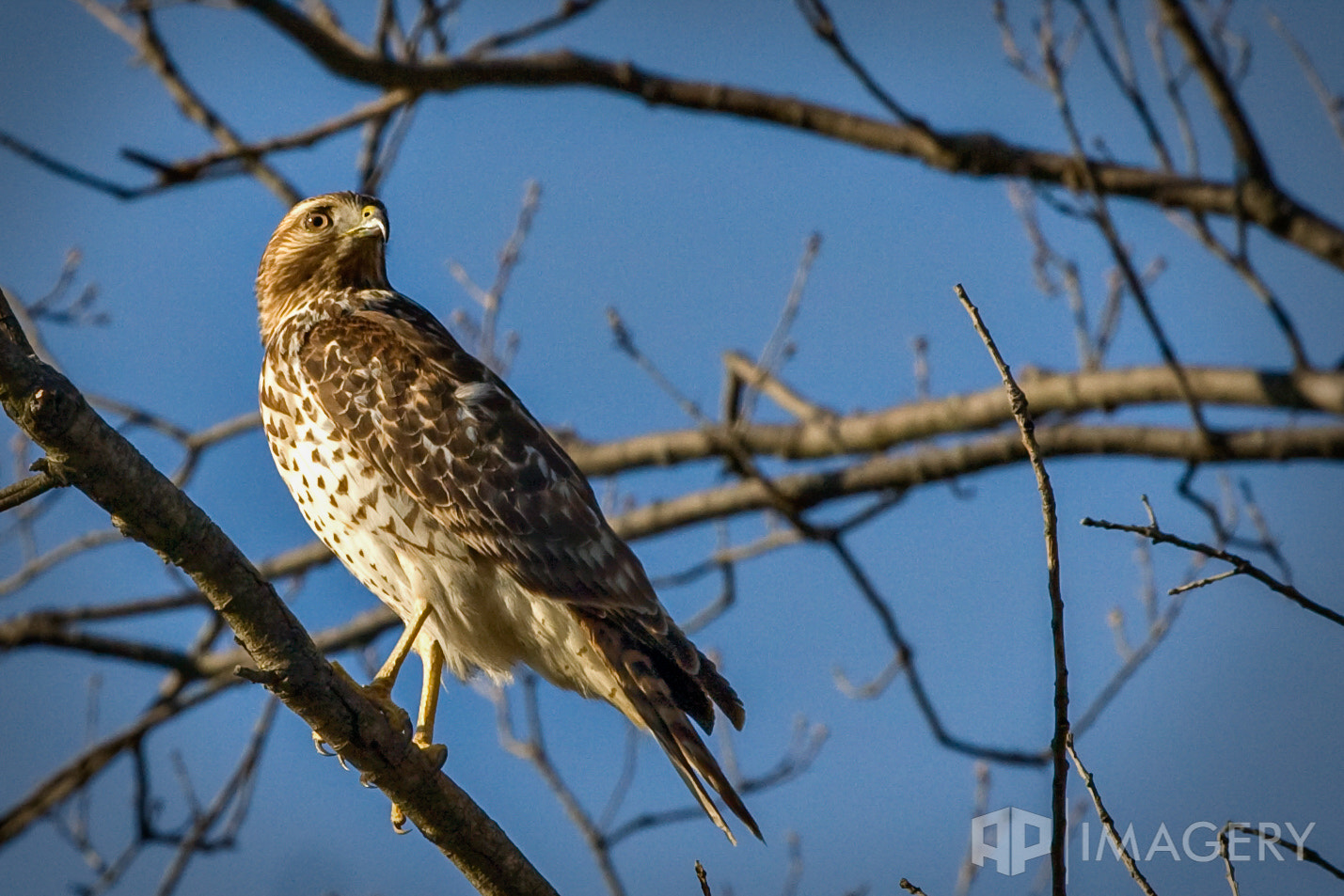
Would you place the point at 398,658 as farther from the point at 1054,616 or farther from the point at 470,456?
the point at 1054,616

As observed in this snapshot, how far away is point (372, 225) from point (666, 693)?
2.21 metres

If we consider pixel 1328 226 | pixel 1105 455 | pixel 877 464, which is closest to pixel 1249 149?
pixel 1328 226

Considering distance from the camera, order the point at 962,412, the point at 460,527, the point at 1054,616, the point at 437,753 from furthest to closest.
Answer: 1. the point at 962,412
2. the point at 460,527
3. the point at 437,753
4. the point at 1054,616

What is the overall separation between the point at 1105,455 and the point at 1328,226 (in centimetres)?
131

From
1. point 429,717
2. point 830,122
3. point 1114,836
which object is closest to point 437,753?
point 429,717

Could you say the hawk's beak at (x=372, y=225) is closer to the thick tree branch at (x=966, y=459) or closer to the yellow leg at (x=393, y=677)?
the yellow leg at (x=393, y=677)

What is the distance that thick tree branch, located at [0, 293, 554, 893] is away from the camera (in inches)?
Result: 110

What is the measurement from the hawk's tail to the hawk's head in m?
1.82

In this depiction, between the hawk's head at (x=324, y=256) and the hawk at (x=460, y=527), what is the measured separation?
560 mm

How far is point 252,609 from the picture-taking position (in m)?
3.15

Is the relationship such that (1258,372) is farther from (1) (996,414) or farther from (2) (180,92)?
(2) (180,92)

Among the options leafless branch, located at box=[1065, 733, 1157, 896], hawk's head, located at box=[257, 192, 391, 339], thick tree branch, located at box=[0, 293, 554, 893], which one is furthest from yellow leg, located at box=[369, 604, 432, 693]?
leafless branch, located at box=[1065, 733, 1157, 896]

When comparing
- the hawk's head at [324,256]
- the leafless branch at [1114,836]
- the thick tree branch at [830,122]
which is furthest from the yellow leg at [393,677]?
the thick tree branch at [830,122]

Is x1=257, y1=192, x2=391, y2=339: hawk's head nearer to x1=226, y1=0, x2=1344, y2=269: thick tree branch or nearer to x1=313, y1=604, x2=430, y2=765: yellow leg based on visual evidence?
x1=226, y1=0, x2=1344, y2=269: thick tree branch
